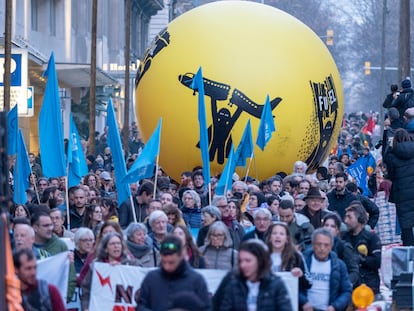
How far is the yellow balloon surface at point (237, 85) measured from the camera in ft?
76.9

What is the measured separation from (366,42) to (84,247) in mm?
Answer: 103238

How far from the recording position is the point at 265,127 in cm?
2272

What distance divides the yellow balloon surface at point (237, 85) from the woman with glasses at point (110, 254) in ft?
35.1

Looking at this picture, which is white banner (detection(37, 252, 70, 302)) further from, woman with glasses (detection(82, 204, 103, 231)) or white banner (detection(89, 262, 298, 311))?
woman with glasses (detection(82, 204, 103, 231))

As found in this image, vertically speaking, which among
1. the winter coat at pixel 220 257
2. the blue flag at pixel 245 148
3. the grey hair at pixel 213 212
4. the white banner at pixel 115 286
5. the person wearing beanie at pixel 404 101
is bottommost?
the white banner at pixel 115 286

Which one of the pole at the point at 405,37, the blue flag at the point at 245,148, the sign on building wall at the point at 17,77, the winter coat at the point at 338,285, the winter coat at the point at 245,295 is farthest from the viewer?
the pole at the point at 405,37

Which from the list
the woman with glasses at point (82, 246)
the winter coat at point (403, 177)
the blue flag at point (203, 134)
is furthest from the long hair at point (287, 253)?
the blue flag at point (203, 134)

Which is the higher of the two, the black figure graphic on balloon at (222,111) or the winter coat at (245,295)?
the black figure graphic on balloon at (222,111)

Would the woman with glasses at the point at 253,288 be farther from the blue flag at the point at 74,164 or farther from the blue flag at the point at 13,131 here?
the blue flag at the point at 74,164

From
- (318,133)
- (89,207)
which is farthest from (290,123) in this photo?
(89,207)

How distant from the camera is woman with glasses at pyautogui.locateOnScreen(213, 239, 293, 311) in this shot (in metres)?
10.1

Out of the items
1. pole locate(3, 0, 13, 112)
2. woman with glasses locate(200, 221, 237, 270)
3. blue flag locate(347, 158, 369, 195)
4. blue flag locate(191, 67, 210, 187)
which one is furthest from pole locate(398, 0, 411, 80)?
woman with glasses locate(200, 221, 237, 270)

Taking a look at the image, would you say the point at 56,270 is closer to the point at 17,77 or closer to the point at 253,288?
the point at 253,288

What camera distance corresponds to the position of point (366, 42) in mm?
115750
